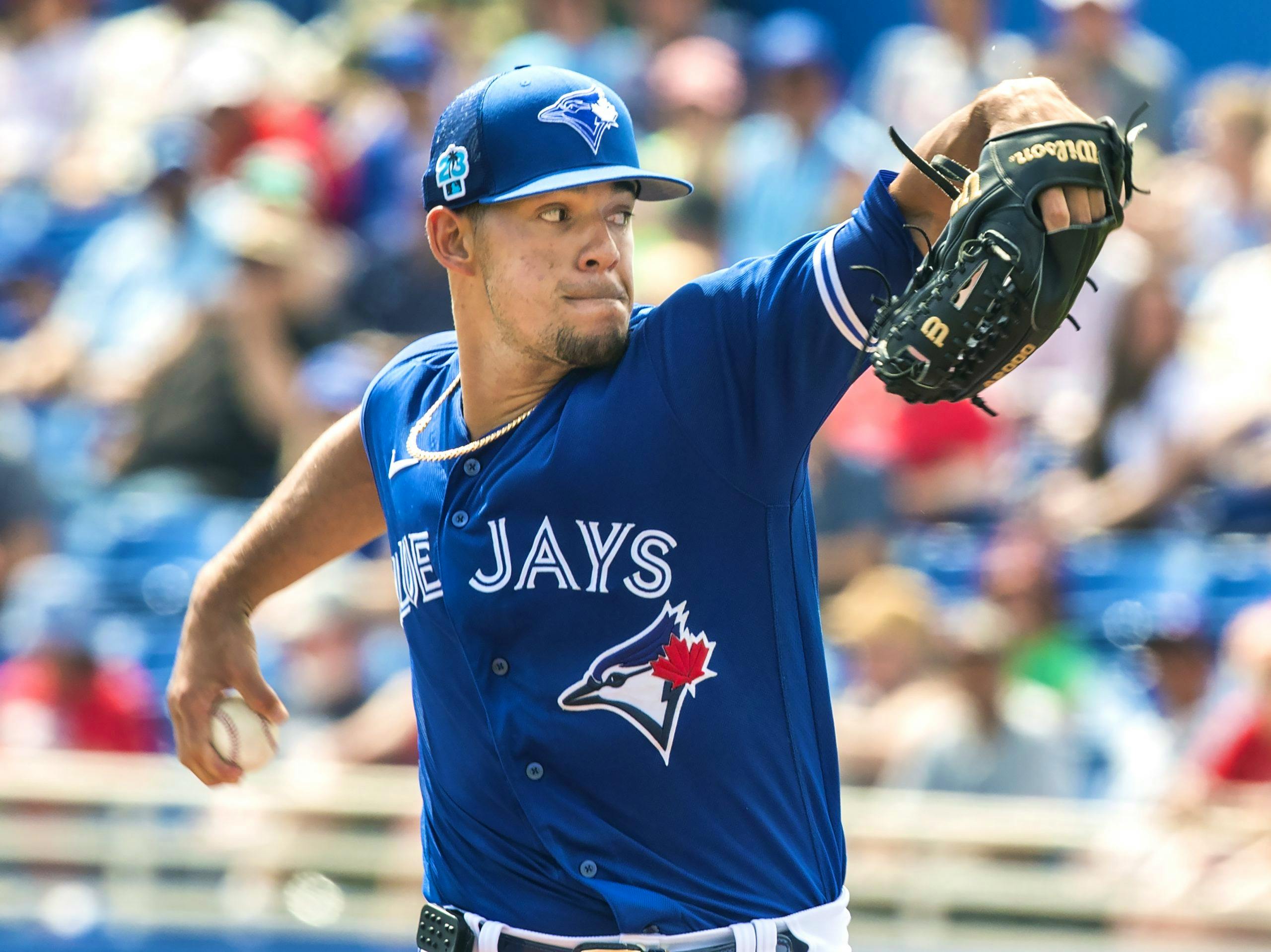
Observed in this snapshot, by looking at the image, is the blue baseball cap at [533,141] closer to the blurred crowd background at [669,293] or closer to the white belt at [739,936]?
the white belt at [739,936]

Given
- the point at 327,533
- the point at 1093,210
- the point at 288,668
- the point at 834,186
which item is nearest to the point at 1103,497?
the point at 834,186

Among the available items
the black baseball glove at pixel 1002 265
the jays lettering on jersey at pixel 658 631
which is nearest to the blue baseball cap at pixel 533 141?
the jays lettering on jersey at pixel 658 631

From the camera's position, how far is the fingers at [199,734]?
10.2ft

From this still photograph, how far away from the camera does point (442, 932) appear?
9.14 ft

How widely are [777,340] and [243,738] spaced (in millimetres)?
1228

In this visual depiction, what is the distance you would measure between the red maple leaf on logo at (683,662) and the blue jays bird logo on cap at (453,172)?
2.42ft

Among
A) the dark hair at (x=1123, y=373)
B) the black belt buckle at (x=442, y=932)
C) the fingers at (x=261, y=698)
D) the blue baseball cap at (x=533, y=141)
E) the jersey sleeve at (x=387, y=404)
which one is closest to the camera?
the blue baseball cap at (x=533, y=141)

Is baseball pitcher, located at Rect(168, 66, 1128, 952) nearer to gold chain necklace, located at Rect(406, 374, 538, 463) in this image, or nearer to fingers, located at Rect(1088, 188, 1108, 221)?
gold chain necklace, located at Rect(406, 374, 538, 463)

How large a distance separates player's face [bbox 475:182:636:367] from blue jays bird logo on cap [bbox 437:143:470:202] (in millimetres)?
59

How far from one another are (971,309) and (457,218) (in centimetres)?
91

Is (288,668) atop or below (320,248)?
below

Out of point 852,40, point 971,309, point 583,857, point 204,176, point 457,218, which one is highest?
point 852,40

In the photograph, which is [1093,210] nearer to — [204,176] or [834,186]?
[834,186]

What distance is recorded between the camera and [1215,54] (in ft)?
28.3
